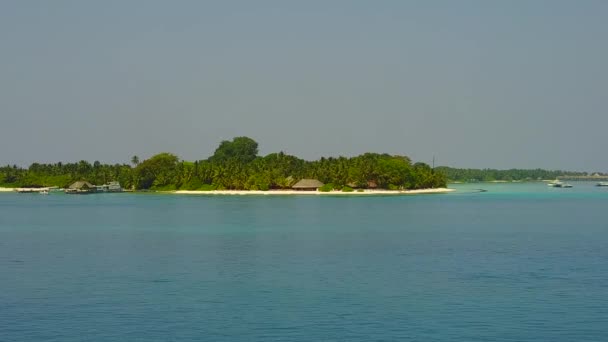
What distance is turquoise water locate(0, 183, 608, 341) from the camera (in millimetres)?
37250

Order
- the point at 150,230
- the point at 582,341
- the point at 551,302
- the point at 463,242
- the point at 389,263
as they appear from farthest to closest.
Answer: the point at 150,230
the point at 463,242
the point at 389,263
the point at 551,302
the point at 582,341

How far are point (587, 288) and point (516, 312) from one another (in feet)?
31.1

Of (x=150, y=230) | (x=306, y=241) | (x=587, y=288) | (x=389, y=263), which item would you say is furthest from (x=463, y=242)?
(x=150, y=230)

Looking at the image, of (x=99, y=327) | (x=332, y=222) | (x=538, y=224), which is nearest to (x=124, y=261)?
(x=99, y=327)

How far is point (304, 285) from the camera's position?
4922cm

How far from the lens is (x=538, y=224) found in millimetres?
107125

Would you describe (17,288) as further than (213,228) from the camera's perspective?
No

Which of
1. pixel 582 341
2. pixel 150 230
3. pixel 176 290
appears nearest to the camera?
pixel 582 341

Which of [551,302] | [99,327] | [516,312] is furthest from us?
[551,302]

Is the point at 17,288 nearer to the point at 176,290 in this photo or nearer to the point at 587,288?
the point at 176,290

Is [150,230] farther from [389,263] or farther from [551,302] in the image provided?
[551,302]

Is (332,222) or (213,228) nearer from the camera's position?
(213,228)

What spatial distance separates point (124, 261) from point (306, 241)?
875 inches

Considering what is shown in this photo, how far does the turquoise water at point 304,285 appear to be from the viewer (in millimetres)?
37250
